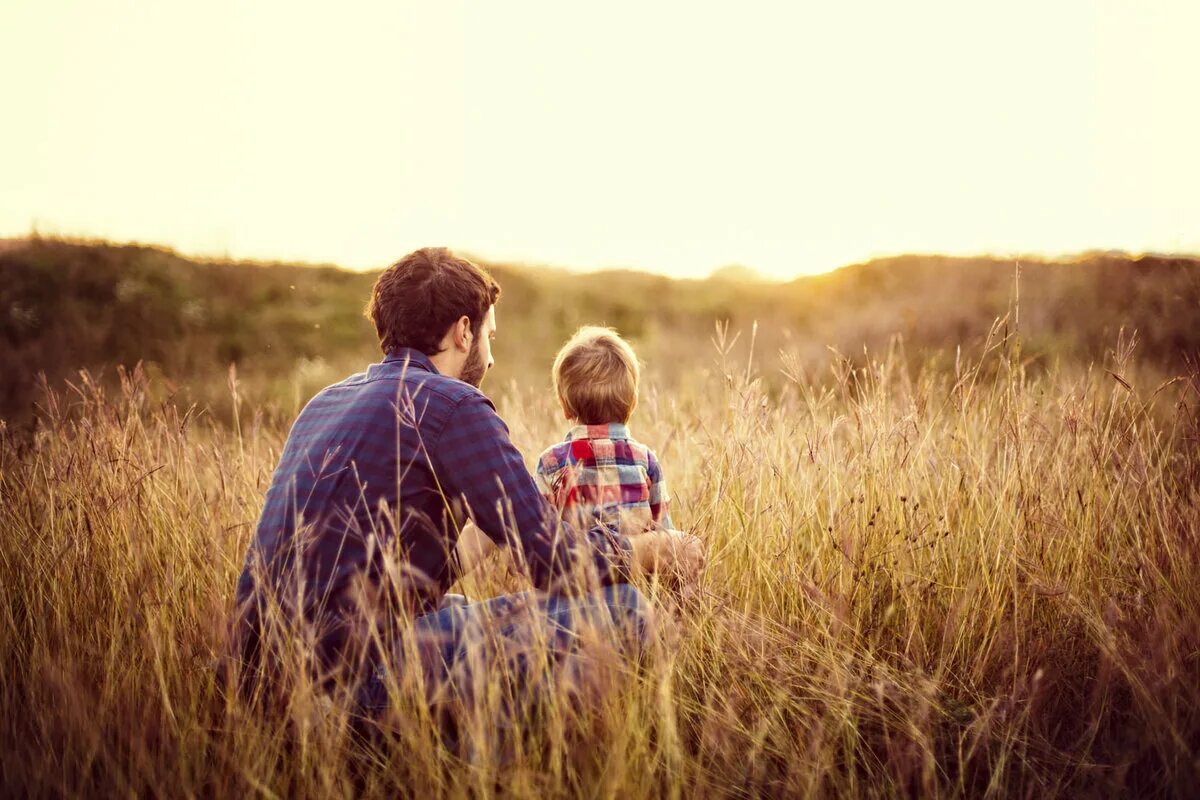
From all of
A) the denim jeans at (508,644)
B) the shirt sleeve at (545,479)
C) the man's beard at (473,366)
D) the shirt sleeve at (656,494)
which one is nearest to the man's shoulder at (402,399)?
the man's beard at (473,366)

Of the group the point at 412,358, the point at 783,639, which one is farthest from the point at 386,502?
the point at 783,639

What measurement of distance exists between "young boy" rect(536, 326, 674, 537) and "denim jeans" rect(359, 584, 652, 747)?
478mm

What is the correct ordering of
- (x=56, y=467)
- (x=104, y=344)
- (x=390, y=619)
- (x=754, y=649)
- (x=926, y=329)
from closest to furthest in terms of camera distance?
(x=390, y=619) < (x=754, y=649) < (x=56, y=467) < (x=104, y=344) < (x=926, y=329)

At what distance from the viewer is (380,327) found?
7.41 feet

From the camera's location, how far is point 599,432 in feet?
8.55

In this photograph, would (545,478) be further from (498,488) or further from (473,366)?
(498,488)

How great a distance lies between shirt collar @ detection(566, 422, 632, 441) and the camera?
2.60 metres

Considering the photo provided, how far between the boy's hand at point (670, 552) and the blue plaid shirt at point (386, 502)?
34 cm

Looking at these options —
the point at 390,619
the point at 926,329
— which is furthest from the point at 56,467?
the point at 926,329

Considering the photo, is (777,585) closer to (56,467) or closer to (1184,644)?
(1184,644)

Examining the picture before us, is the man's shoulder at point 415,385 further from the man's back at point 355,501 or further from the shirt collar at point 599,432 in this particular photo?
the shirt collar at point 599,432

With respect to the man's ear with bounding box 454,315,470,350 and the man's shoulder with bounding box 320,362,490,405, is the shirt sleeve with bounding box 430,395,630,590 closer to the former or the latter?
the man's shoulder with bounding box 320,362,490,405

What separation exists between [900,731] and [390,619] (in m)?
1.38

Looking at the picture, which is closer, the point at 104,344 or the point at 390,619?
the point at 390,619
